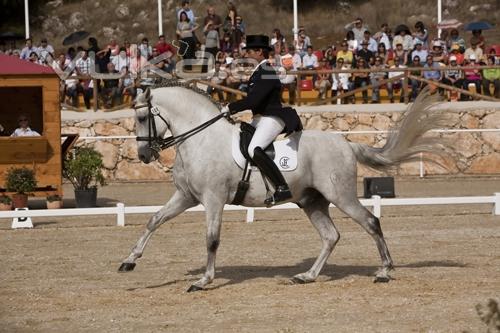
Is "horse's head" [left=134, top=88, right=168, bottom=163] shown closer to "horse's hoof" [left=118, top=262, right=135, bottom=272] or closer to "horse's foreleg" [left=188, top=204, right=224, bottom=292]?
"horse's foreleg" [left=188, top=204, right=224, bottom=292]

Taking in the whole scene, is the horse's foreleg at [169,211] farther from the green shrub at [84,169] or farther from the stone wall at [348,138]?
the stone wall at [348,138]

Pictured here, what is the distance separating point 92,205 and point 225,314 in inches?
451

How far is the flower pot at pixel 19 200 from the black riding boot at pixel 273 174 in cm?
953

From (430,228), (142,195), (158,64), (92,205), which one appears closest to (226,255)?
(430,228)

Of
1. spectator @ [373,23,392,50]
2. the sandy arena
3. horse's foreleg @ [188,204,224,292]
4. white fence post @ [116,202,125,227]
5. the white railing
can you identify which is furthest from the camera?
spectator @ [373,23,392,50]

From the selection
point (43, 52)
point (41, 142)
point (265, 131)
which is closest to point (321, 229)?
point (265, 131)

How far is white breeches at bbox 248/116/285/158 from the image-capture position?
11.3m

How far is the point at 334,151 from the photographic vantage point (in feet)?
38.3

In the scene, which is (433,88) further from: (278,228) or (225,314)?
(225,314)

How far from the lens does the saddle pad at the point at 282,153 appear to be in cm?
1133

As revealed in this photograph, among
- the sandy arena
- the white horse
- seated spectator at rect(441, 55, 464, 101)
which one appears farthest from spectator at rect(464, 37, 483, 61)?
the white horse

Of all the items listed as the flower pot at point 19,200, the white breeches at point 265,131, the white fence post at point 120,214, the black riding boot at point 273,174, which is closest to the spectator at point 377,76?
the flower pot at point 19,200

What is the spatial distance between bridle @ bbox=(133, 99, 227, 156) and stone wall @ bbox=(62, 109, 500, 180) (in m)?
14.5

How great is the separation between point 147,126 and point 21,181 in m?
8.84
